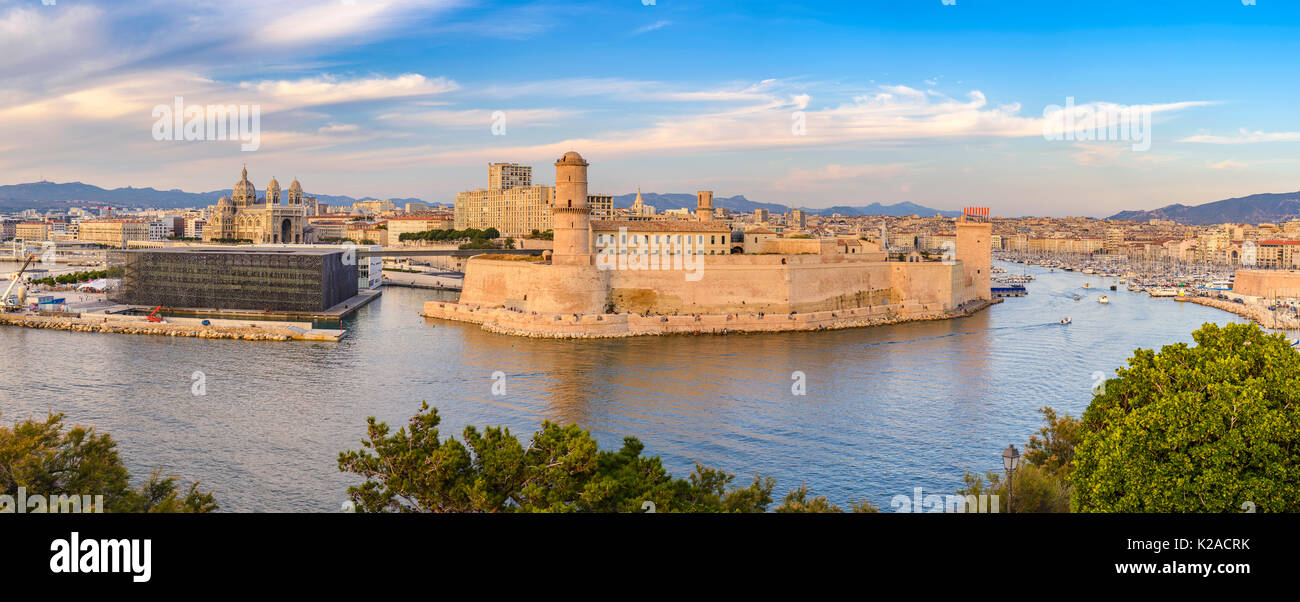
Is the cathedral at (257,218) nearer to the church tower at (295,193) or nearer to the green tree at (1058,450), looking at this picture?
the church tower at (295,193)

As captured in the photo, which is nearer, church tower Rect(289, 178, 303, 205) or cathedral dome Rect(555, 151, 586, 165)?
cathedral dome Rect(555, 151, 586, 165)

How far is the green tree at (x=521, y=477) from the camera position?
25.4ft

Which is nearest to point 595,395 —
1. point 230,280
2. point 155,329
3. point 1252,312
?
point 155,329

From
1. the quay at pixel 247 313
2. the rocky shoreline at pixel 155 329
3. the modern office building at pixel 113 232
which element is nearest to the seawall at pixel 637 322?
the quay at pixel 247 313

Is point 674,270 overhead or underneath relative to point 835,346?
overhead

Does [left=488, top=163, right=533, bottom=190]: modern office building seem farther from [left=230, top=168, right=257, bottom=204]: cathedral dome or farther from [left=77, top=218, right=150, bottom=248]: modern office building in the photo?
[left=77, top=218, right=150, bottom=248]: modern office building

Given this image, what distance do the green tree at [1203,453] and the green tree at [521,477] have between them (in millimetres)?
2306

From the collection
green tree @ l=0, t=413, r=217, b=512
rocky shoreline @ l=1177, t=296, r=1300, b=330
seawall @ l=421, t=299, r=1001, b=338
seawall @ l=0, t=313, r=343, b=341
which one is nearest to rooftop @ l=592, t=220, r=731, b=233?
seawall @ l=421, t=299, r=1001, b=338

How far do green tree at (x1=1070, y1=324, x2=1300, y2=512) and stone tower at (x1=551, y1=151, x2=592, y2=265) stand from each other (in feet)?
76.6

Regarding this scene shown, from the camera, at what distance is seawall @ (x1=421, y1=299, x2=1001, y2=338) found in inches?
1131

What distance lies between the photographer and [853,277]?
36188mm
